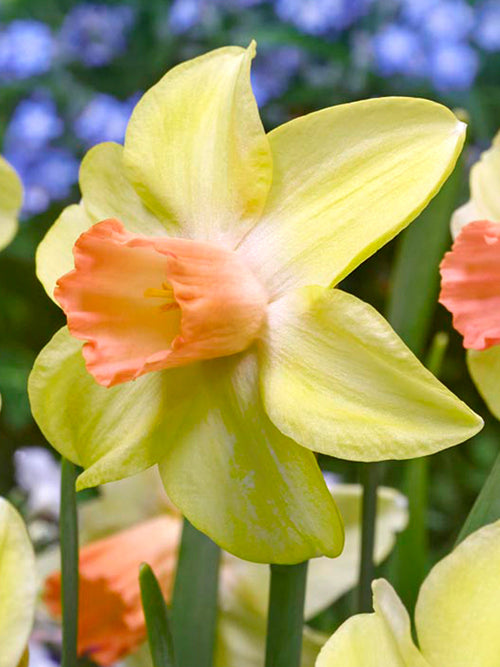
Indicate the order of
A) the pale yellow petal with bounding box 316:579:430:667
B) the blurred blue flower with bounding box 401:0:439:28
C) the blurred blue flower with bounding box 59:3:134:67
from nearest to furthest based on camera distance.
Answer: the pale yellow petal with bounding box 316:579:430:667 < the blurred blue flower with bounding box 401:0:439:28 < the blurred blue flower with bounding box 59:3:134:67

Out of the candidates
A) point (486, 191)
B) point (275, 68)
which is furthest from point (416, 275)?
point (275, 68)

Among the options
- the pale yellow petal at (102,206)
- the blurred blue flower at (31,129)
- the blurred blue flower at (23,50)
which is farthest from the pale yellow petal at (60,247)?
the blurred blue flower at (23,50)

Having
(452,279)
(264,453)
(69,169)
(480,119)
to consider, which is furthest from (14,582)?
(480,119)

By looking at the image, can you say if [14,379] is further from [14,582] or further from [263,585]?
[14,582]

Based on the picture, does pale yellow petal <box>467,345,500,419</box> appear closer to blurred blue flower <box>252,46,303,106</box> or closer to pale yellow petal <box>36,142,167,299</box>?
pale yellow petal <box>36,142,167,299</box>

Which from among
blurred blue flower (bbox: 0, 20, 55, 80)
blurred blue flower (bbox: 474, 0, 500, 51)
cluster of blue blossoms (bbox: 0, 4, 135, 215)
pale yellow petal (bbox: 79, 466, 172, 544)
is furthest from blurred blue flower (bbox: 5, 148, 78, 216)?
pale yellow petal (bbox: 79, 466, 172, 544)

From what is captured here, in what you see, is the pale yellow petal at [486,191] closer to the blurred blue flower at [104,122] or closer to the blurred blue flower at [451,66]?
the blurred blue flower at [104,122]

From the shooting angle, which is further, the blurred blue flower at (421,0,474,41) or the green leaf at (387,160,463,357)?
the blurred blue flower at (421,0,474,41)
